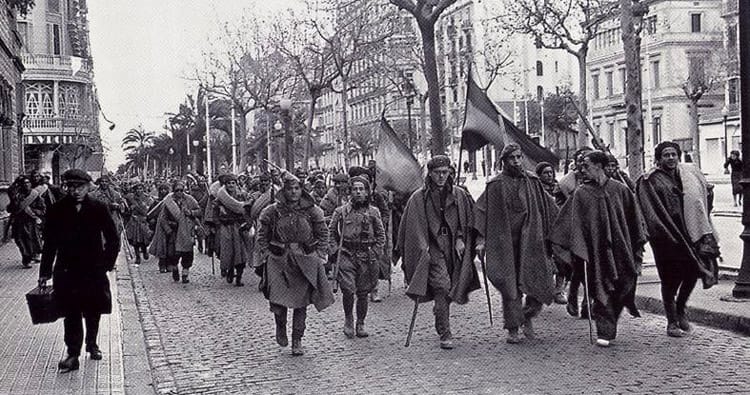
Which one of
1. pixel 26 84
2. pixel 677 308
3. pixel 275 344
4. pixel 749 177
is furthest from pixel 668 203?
pixel 26 84

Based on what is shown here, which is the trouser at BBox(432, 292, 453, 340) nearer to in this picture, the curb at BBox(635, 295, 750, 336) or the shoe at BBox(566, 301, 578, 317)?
the shoe at BBox(566, 301, 578, 317)

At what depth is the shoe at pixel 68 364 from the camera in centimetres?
863

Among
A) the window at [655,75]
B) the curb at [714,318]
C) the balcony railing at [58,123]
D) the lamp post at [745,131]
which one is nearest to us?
the curb at [714,318]

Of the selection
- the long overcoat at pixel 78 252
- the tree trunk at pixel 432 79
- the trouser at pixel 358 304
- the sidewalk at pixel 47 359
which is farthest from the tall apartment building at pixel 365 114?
the long overcoat at pixel 78 252

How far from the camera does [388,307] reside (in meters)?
12.6

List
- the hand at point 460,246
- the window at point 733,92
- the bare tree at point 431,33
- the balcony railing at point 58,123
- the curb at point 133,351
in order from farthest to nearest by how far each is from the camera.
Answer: the balcony railing at point 58,123 < the window at point 733,92 < the bare tree at point 431,33 < the hand at point 460,246 < the curb at point 133,351

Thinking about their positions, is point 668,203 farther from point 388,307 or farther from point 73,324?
point 73,324

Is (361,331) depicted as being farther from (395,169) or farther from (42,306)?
(395,169)

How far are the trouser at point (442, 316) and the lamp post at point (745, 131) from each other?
3.42 m

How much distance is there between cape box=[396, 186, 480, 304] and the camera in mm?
9555

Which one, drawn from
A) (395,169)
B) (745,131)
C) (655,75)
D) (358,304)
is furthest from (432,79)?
(655,75)

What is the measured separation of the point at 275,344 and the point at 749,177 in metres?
5.12

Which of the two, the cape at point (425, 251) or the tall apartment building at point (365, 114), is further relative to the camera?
the tall apartment building at point (365, 114)

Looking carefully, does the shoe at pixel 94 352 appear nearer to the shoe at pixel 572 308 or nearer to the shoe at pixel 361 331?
the shoe at pixel 361 331
